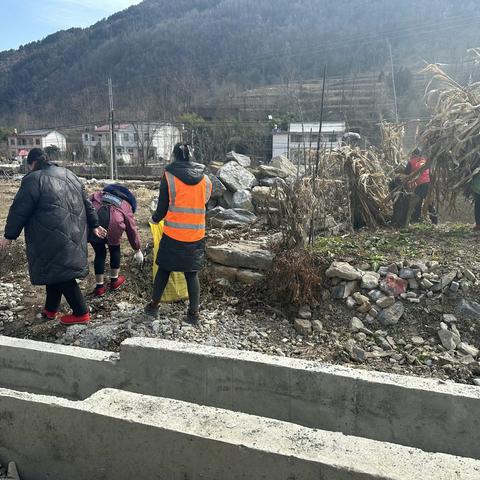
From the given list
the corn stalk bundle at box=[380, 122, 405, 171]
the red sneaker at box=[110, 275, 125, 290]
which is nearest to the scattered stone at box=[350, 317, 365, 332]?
the red sneaker at box=[110, 275, 125, 290]

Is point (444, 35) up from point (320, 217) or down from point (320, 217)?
up

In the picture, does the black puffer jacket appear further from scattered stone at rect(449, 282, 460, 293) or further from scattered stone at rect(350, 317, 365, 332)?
scattered stone at rect(449, 282, 460, 293)

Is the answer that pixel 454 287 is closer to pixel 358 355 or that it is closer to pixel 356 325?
pixel 356 325

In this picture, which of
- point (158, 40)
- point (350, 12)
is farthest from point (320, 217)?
point (158, 40)

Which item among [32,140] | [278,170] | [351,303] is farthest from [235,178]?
[32,140]

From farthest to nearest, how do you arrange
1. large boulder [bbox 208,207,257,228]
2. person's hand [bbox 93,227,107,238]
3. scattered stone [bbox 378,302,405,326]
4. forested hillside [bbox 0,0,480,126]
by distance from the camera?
forested hillside [bbox 0,0,480,126], large boulder [bbox 208,207,257,228], scattered stone [bbox 378,302,405,326], person's hand [bbox 93,227,107,238]

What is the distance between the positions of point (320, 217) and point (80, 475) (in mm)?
4496

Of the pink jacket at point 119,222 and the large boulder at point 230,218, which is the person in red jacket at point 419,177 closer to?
the large boulder at point 230,218

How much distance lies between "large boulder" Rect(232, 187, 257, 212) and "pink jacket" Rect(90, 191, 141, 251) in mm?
3377

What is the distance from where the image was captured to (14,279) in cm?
538

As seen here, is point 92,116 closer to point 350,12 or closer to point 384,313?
point 384,313

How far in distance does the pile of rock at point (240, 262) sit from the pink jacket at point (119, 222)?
3.18 ft

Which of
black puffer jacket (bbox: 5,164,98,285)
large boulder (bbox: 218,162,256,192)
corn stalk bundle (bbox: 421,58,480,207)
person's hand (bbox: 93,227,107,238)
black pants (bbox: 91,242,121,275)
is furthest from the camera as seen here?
large boulder (bbox: 218,162,256,192)

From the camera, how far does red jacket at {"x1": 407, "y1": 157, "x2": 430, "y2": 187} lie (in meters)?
6.19
